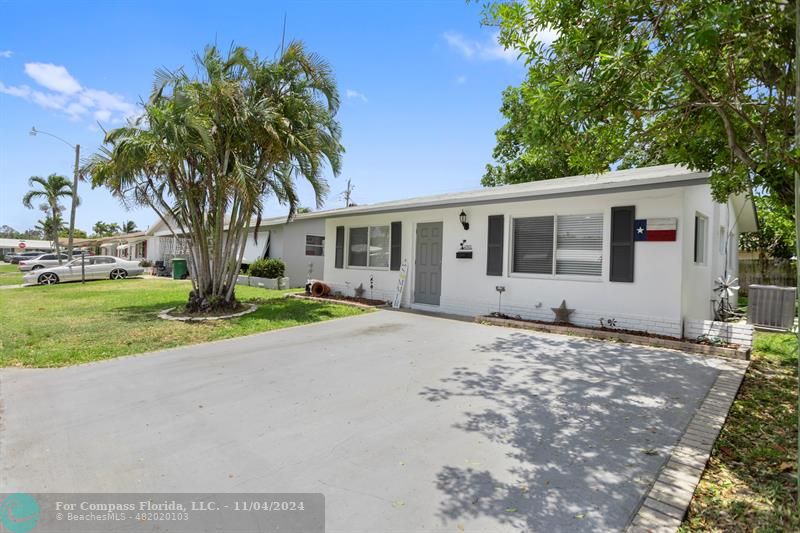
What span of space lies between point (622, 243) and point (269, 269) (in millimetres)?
13220

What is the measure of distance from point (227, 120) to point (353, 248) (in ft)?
17.5

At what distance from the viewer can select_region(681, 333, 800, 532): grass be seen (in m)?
2.32

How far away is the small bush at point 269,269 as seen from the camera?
1645cm

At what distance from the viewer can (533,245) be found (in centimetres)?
894

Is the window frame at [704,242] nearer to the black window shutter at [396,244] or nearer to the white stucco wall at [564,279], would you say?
the white stucco wall at [564,279]

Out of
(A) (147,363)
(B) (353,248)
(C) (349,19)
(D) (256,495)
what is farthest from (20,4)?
(D) (256,495)

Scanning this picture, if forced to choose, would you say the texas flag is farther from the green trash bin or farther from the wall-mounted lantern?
the green trash bin

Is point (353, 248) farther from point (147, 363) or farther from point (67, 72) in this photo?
point (67, 72)

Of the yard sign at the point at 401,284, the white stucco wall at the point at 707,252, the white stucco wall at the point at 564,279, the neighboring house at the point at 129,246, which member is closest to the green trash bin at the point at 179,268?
the neighboring house at the point at 129,246

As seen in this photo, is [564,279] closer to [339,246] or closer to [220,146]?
[339,246]

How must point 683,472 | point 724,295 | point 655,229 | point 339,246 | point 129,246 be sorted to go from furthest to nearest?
1. point 129,246
2. point 339,246
3. point 724,295
4. point 655,229
5. point 683,472

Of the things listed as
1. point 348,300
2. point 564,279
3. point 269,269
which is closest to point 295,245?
point 269,269

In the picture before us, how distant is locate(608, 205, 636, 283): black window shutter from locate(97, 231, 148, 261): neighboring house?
33356 millimetres

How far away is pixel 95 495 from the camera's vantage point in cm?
254
